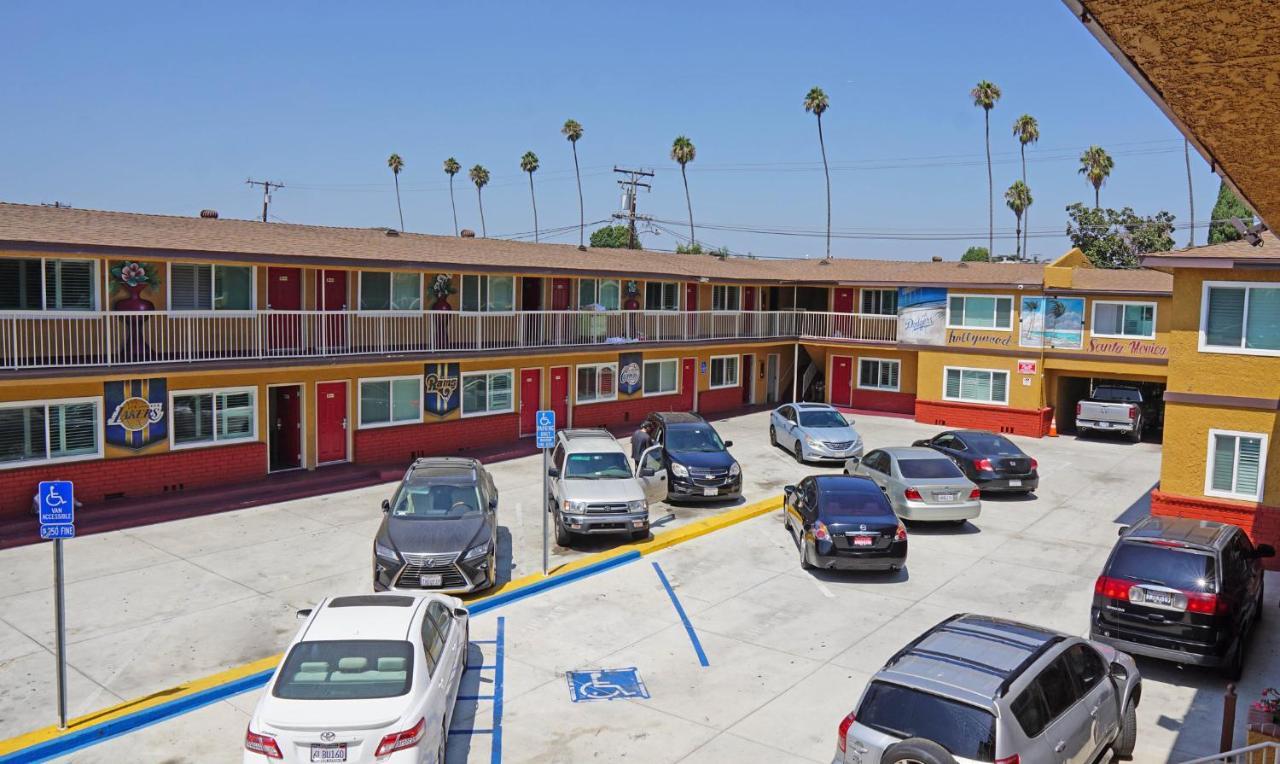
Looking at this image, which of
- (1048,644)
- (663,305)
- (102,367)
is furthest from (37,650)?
(663,305)

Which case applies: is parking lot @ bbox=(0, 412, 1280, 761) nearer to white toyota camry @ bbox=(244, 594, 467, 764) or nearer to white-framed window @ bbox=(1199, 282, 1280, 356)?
white toyota camry @ bbox=(244, 594, 467, 764)

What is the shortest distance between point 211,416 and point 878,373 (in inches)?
961

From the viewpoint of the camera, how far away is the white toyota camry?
7887 mm

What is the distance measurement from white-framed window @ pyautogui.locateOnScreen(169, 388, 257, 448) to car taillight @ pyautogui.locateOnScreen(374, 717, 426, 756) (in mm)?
14660

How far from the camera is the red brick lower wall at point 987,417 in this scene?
32188 mm

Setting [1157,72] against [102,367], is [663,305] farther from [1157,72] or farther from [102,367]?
[1157,72]

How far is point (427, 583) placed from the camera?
14.0 meters

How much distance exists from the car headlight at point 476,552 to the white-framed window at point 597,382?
52.3ft

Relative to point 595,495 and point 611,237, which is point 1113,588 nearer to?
point 595,495

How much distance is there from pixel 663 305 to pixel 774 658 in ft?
76.1

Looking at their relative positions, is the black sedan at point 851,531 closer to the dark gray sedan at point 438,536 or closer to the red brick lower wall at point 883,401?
the dark gray sedan at point 438,536

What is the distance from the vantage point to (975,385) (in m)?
33.4

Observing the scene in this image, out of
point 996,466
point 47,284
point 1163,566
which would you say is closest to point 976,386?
point 996,466

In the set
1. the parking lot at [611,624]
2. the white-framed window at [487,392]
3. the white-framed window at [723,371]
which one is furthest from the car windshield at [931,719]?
the white-framed window at [723,371]
